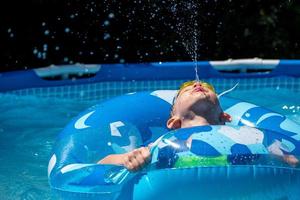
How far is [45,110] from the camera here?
491cm

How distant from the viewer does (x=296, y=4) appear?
624 cm

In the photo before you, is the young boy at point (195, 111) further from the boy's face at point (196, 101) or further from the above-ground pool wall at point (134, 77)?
the above-ground pool wall at point (134, 77)

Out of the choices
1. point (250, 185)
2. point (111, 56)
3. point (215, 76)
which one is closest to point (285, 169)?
point (250, 185)

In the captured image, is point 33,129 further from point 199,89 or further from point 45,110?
point 199,89

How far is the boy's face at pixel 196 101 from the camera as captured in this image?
10.5 ft

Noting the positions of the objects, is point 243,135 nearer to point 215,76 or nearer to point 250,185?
point 250,185

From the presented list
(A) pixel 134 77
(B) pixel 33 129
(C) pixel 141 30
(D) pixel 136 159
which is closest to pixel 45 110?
(B) pixel 33 129

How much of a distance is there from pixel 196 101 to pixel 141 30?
290cm

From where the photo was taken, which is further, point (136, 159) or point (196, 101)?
point (196, 101)

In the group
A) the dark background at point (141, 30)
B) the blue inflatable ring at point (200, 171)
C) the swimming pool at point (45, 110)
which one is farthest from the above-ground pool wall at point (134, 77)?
the blue inflatable ring at point (200, 171)

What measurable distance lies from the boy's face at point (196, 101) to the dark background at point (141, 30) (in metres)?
2.67

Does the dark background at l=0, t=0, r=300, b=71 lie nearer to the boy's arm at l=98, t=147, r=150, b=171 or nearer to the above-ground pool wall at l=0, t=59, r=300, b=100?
the above-ground pool wall at l=0, t=59, r=300, b=100

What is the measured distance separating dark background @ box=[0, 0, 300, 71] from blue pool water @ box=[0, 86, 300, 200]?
2.67ft

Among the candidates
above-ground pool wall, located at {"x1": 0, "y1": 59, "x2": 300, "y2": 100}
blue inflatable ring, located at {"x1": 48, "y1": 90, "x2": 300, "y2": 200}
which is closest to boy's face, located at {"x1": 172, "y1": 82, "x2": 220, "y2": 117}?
blue inflatable ring, located at {"x1": 48, "y1": 90, "x2": 300, "y2": 200}
